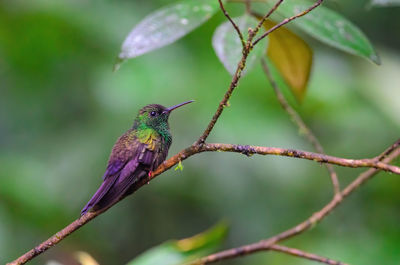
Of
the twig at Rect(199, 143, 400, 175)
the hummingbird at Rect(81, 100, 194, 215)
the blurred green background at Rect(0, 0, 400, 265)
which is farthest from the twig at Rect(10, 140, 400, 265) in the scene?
the blurred green background at Rect(0, 0, 400, 265)

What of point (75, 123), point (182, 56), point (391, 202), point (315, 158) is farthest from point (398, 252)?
point (75, 123)

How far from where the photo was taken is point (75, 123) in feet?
16.2

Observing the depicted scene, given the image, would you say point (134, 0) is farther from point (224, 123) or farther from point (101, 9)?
point (224, 123)

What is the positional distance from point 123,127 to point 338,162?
124 inches

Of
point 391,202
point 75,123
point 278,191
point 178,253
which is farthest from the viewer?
point 75,123

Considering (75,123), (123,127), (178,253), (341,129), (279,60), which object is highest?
(75,123)

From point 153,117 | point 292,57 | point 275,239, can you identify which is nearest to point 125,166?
point 153,117

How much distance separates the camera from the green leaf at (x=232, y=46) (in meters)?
1.72

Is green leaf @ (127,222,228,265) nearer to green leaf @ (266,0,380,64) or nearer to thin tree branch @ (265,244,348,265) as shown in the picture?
thin tree branch @ (265,244,348,265)

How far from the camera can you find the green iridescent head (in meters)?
2.62

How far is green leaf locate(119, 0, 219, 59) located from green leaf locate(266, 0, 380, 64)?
0.28m

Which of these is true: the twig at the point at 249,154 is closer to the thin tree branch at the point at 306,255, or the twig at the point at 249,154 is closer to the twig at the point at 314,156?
the twig at the point at 314,156

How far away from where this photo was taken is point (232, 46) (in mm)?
1800

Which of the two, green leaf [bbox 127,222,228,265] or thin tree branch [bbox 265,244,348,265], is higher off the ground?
green leaf [bbox 127,222,228,265]
